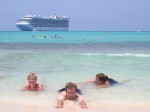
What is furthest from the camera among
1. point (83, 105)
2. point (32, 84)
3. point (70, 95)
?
point (32, 84)

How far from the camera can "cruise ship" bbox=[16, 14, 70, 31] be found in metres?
128

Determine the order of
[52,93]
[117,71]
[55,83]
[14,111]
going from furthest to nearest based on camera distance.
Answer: [117,71] < [55,83] < [52,93] < [14,111]

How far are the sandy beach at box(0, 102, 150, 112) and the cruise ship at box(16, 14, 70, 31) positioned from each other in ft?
399

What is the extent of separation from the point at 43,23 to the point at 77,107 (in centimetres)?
12776

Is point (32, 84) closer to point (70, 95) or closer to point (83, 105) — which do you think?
point (70, 95)

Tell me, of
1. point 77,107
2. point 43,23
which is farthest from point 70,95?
point 43,23

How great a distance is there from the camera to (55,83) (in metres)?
10.3

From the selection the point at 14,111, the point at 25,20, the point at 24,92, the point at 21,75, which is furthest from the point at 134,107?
the point at 25,20

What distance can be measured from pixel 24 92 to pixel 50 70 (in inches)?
171

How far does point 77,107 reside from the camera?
721 cm

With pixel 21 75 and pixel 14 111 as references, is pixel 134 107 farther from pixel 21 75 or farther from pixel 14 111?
pixel 21 75

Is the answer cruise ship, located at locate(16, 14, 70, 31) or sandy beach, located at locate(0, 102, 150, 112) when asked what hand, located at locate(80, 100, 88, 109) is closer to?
sandy beach, located at locate(0, 102, 150, 112)

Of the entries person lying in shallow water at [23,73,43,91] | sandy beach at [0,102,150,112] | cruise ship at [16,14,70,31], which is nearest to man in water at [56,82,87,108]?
sandy beach at [0,102,150,112]

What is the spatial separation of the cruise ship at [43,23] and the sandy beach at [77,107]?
12150 cm
